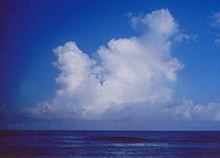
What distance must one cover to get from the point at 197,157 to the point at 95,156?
482cm

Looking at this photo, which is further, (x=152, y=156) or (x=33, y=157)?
(x=152, y=156)

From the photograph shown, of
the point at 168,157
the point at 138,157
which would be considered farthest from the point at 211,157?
the point at 138,157

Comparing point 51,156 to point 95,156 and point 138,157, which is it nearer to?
point 95,156

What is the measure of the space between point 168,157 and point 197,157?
4.62 feet

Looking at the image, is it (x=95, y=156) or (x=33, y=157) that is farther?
(x=95, y=156)

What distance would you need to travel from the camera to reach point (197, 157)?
1111 cm

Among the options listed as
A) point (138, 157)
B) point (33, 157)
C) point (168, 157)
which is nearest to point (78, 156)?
point (33, 157)

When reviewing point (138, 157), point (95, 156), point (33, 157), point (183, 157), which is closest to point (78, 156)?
point (95, 156)

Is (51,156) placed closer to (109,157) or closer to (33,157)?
(33,157)

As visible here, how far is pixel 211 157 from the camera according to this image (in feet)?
36.8

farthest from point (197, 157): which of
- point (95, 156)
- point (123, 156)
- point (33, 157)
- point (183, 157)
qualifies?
point (33, 157)

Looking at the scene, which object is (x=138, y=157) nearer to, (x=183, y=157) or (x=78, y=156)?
(x=183, y=157)

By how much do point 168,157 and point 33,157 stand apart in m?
6.15

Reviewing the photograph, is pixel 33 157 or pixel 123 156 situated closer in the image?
pixel 33 157
